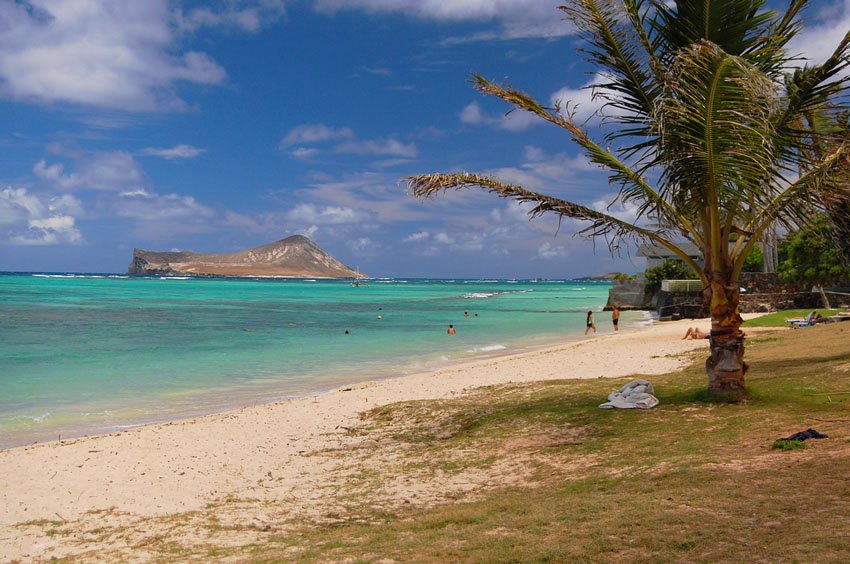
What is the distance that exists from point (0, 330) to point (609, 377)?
33268 mm

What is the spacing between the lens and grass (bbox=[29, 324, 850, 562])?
14.5 ft

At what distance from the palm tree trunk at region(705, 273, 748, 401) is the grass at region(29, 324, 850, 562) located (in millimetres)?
285

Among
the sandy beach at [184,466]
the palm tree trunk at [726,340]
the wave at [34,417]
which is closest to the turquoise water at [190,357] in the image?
the wave at [34,417]

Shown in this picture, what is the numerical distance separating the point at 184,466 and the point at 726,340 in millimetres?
7723

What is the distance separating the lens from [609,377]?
14.2m

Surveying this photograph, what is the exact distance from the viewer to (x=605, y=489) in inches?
239

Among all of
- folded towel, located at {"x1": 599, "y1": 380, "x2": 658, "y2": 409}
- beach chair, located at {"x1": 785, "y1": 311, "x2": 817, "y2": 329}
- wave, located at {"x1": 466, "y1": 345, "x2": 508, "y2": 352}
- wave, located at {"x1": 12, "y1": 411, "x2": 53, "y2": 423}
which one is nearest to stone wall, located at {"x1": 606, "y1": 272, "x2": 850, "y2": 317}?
beach chair, located at {"x1": 785, "y1": 311, "x2": 817, "y2": 329}

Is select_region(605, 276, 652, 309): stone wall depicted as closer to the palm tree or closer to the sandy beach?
the sandy beach

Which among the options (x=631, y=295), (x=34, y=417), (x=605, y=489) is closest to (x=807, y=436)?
(x=605, y=489)

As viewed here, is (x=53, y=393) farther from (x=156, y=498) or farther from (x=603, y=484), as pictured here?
(x=603, y=484)

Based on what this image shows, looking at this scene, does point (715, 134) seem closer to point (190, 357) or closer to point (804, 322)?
point (804, 322)

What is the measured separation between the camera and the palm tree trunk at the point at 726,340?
862 centimetres

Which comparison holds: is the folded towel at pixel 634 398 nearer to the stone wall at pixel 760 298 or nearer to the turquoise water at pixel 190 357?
the turquoise water at pixel 190 357

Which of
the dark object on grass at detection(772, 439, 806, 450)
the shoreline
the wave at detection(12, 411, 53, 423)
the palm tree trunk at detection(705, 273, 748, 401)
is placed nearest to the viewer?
the dark object on grass at detection(772, 439, 806, 450)
